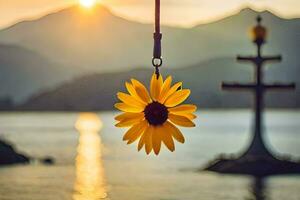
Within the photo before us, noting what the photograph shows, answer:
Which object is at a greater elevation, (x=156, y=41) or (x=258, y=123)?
(x=258, y=123)

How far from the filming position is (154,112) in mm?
2781

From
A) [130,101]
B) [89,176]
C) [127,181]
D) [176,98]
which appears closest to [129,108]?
[130,101]

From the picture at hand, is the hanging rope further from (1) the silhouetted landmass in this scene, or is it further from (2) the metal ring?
(1) the silhouetted landmass

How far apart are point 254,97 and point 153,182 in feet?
166

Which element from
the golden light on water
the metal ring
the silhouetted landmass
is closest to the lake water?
the golden light on water

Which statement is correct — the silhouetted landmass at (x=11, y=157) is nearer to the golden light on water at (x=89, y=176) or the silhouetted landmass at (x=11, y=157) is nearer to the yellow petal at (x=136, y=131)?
the golden light on water at (x=89, y=176)

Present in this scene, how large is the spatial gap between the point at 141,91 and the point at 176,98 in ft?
0.33

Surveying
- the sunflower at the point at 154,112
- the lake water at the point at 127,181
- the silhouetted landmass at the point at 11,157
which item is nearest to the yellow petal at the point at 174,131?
the sunflower at the point at 154,112

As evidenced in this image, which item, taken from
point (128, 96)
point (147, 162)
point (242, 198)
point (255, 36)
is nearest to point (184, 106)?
point (128, 96)

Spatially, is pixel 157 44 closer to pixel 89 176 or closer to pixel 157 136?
pixel 157 136

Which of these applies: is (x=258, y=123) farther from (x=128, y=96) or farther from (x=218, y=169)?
(x=128, y=96)

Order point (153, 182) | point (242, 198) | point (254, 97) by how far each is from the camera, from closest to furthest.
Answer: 1. point (254, 97)
2. point (242, 198)
3. point (153, 182)

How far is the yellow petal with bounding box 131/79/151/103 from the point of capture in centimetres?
279

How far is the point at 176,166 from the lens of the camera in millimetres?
120250
